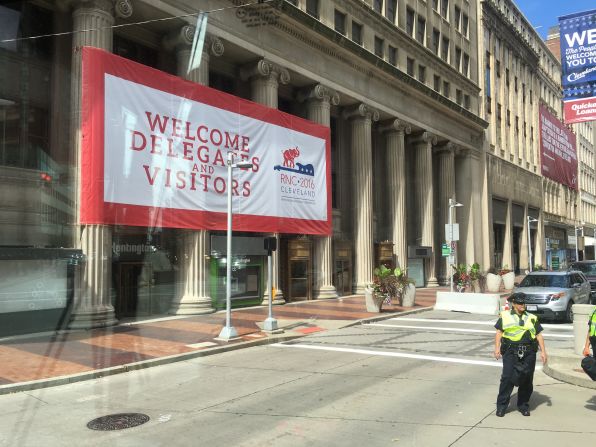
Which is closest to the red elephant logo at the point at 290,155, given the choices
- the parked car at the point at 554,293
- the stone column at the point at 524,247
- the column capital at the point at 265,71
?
the column capital at the point at 265,71

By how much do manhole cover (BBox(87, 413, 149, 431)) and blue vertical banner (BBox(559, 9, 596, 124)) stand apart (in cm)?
1219

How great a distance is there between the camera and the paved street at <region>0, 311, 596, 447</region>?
6203mm

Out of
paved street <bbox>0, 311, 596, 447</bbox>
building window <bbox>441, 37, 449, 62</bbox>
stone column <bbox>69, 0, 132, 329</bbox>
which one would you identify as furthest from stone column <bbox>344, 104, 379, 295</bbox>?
paved street <bbox>0, 311, 596, 447</bbox>

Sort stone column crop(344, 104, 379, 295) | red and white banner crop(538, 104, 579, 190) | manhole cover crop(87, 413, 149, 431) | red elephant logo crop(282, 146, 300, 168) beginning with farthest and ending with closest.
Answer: red and white banner crop(538, 104, 579, 190)
stone column crop(344, 104, 379, 295)
red elephant logo crop(282, 146, 300, 168)
manhole cover crop(87, 413, 149, 431)

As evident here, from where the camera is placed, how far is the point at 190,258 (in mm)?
19547

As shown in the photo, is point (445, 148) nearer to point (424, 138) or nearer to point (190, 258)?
point (424, 138)

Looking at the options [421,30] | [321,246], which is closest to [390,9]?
[421,30]

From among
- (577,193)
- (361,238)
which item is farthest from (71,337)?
(577,193)

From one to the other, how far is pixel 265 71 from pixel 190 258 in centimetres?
928

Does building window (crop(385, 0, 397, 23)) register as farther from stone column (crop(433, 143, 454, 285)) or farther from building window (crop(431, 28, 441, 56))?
stone column (crop(433, 143, 454, 285))

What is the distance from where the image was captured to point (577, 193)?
78125 mm

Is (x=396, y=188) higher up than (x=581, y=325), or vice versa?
(x=396, y=188)

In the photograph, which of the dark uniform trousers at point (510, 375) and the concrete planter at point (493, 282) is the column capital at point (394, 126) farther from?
the dark uniform trousers at point (510, 375)

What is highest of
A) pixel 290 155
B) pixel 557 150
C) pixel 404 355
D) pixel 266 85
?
pixel 557 150
